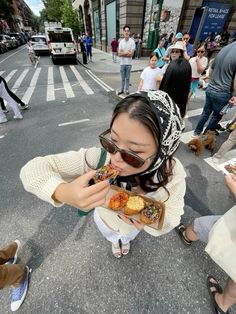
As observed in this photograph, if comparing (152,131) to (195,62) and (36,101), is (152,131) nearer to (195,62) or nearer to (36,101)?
(195,62)

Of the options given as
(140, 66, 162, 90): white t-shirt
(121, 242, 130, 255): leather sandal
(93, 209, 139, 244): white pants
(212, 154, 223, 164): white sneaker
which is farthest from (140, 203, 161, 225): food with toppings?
(140, 66, 162, 90): white t-shirt

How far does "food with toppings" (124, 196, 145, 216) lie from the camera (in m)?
1.20

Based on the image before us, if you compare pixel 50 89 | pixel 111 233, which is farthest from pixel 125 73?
pixel 111 233

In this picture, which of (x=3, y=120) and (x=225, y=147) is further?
(x=3, y=120)

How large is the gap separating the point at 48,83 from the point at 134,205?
999cm

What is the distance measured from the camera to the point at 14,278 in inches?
64.8

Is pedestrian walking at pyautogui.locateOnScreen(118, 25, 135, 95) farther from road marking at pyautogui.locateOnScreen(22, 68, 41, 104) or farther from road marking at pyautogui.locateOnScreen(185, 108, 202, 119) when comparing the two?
road marking at pyautogui.locateOnScreen(22, 68, 41, 104)

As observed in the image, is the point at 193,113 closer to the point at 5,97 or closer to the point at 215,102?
the point at 215,102

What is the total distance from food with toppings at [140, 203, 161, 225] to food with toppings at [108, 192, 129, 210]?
156 mm

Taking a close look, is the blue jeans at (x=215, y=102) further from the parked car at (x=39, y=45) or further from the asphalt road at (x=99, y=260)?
the parked car at (x=39, y=45)

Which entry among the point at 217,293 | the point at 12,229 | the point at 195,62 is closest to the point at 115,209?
the point at 217,293

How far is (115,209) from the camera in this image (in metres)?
1.22

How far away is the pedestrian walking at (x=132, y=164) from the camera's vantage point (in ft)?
3.18

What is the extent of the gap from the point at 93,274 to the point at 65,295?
33 cm
